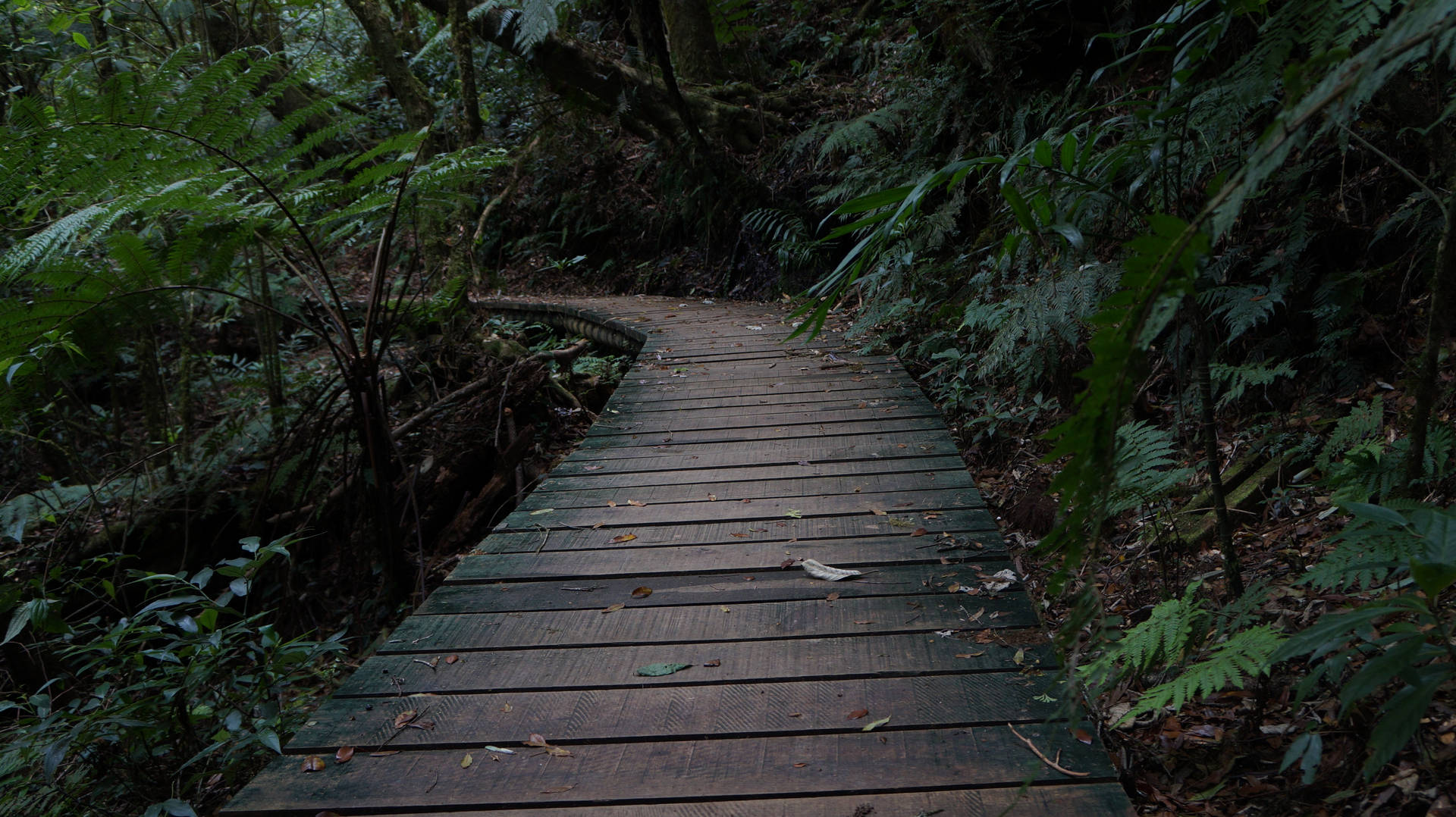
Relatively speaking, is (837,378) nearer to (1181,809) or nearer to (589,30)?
(1181,809)

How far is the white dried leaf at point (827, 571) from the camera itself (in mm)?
2389

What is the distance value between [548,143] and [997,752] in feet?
35.7

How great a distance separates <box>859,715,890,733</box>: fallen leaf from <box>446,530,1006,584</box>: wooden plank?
75cm

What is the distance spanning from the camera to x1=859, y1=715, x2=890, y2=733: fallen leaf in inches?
66.3

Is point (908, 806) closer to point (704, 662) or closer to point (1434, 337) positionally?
point (704, 662)

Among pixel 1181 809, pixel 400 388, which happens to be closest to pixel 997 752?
pixel 1181 809

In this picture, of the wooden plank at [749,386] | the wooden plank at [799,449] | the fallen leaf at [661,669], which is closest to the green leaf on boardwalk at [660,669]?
the fallen leaf at [661,669]

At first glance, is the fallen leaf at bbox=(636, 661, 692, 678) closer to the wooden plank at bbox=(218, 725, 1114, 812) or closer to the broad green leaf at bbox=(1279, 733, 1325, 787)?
the wooden plank at bbox=(218, 725, 1114, 812)

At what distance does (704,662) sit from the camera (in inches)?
78.6

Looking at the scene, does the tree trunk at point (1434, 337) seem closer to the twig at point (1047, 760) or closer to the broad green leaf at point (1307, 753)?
the broad green leaf at point (1307, 753)

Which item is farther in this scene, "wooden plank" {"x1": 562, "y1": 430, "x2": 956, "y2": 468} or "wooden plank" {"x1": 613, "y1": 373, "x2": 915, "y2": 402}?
"wooden plank" {"x1": 613, "y1": 373, "x2": 915, "y2": 402}

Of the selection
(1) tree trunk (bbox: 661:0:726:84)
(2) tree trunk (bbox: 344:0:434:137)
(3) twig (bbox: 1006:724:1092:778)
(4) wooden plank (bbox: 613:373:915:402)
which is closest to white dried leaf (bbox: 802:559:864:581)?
(3) twig (bbox: 1006:724:1092:778)

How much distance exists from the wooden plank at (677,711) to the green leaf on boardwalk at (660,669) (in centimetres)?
6

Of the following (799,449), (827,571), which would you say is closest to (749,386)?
(799,449)
